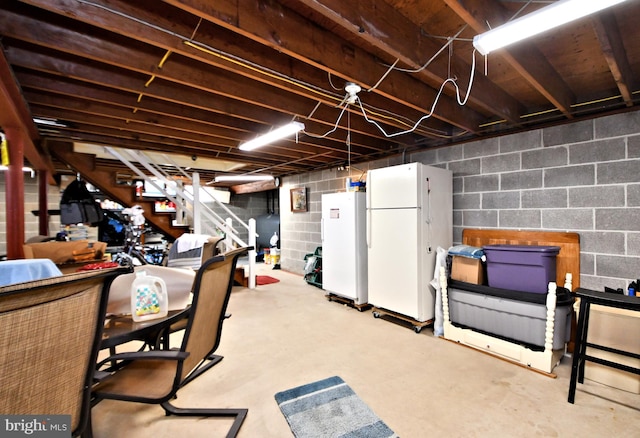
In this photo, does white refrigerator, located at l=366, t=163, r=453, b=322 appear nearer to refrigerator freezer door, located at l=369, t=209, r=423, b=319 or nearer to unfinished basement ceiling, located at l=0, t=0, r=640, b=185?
refrigerator freezer door, located at l=369, t=209, r=423, b=319

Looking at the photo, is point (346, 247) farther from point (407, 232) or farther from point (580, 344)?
point (580, 344)

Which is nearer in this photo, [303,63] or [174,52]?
[174,52]

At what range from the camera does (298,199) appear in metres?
6.43

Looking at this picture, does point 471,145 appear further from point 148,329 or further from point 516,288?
point 148,329

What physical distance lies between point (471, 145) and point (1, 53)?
4273 mm

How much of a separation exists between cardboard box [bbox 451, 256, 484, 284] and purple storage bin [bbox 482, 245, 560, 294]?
10 cm

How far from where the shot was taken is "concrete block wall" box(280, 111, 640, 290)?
8.39 feet

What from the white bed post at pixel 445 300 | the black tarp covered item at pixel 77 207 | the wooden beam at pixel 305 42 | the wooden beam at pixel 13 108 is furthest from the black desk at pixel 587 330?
the black tarp covered item at pixel 77 207

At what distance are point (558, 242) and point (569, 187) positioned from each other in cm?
56

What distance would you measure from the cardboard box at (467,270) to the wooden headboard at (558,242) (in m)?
0.55

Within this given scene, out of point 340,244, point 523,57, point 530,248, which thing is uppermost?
point 523,57

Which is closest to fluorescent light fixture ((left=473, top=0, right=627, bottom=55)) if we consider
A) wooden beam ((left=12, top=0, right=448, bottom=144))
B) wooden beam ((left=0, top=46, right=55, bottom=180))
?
wooden beam ((left=12, top=0, right=448, bottom=144))

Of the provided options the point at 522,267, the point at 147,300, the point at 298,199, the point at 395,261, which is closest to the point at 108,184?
the point at 298,199

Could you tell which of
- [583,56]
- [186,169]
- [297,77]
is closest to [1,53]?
[297,77]
